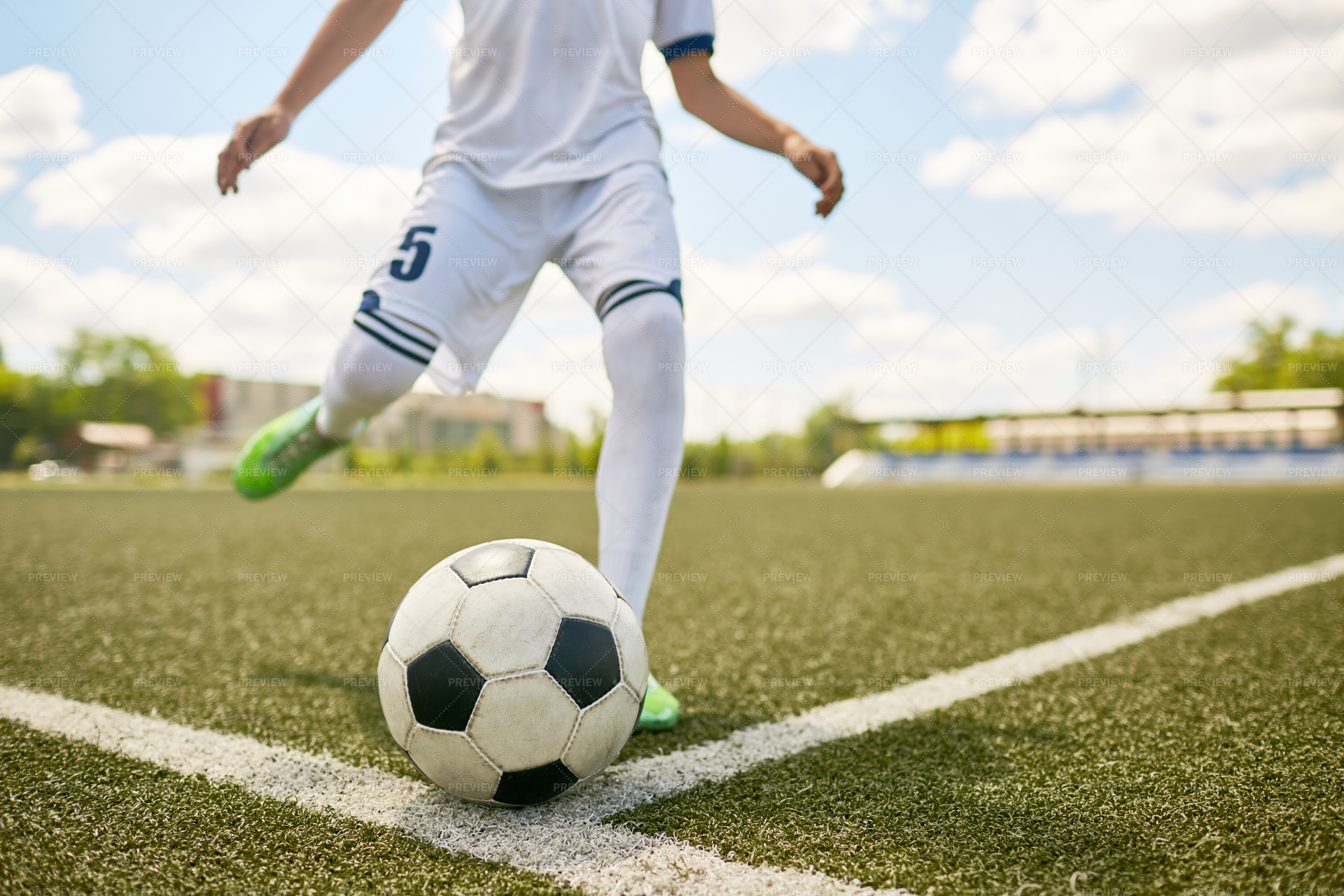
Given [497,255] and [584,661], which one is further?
[497,255]

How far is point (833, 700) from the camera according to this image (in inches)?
85.0

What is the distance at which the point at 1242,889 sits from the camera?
1140 mm

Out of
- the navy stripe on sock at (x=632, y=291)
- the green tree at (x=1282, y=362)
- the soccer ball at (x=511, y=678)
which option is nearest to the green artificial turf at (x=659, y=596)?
the soccer ball at (x=511, y=678)

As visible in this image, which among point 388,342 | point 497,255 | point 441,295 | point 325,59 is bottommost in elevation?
point 388,342

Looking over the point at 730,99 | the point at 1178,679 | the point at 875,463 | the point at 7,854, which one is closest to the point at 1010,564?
the point at 1178,679

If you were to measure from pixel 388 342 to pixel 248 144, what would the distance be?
0.61 m

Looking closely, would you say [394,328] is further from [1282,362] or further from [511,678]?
[1282,362]

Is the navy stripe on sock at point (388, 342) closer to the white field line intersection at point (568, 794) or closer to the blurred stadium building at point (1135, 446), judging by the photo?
the white field line intersection at point (568, 794)

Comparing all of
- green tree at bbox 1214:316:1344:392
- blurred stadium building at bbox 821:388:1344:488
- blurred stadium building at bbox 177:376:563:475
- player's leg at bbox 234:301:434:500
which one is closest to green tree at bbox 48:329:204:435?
blurred stadium building at bbox 177:376:563:475

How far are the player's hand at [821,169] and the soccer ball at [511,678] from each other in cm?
117

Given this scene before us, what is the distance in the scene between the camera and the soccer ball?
1.40 m

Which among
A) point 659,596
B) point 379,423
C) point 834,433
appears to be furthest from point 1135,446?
point 659,596

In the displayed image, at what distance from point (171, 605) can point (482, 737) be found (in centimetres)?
272

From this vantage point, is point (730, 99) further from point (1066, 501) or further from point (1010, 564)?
point (1066, 501)
